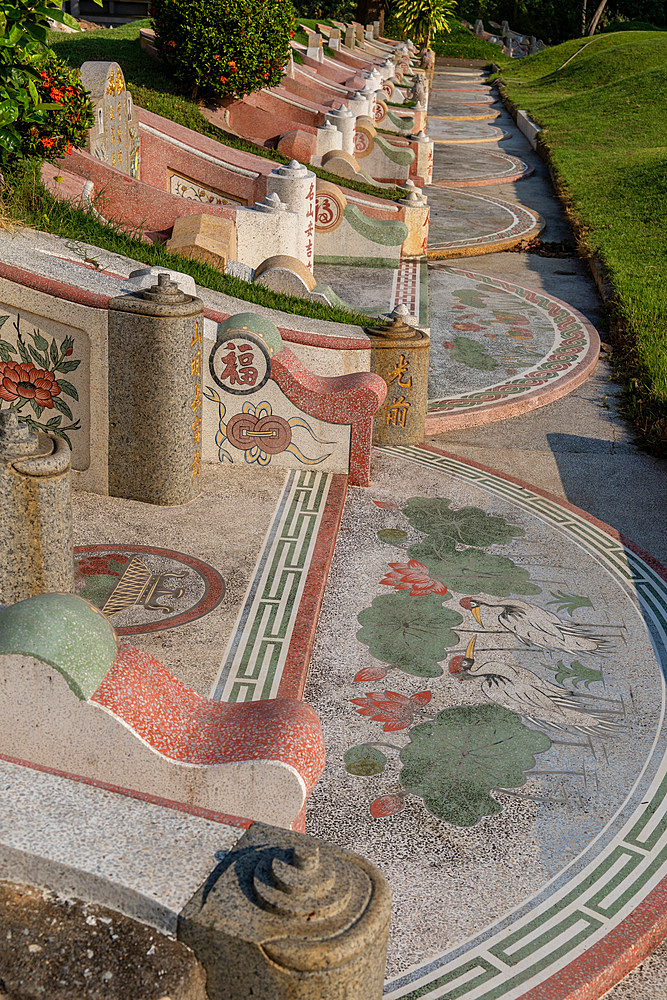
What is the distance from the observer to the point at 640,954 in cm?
446

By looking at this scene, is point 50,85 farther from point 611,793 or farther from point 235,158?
point 611,793

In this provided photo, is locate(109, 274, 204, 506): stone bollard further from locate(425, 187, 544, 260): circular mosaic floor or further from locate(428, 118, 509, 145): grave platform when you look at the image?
locate(428, 118, 509, 145): grave platform

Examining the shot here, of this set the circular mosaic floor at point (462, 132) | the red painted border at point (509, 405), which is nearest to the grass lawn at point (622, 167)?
the red painted border at point (509, 405)

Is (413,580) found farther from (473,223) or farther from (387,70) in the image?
(387,70)

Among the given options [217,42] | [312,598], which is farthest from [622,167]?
[312,598]

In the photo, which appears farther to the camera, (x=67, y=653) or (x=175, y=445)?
(x=175, y=445)

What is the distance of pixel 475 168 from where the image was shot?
89.2 feet

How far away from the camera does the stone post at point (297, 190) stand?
44.0ft

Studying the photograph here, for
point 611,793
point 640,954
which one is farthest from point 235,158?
point 640,954

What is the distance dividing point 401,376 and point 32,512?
479 cm

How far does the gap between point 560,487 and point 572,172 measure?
18.3m

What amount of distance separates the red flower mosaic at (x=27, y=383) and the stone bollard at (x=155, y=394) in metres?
0.51

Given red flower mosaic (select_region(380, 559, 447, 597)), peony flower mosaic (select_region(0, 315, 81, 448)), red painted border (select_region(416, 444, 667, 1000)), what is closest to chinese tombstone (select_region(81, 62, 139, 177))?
peony flower mosaic (select_region(0, 315, 81, 448))

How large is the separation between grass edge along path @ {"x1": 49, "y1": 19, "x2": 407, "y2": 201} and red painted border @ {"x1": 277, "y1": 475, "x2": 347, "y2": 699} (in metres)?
10.4
